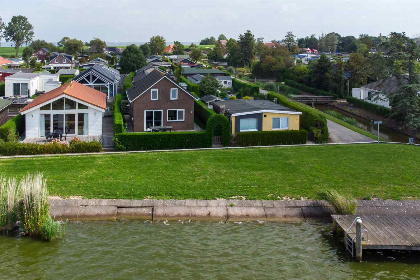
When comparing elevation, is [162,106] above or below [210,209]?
above

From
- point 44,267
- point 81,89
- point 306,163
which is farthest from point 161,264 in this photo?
point 81,89

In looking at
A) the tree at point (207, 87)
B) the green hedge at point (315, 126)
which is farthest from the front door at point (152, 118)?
the tree at point (207, 87)

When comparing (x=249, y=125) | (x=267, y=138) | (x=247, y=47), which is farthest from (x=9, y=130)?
(x=247, y=47)

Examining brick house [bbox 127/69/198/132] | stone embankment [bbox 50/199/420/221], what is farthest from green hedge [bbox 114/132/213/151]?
stone embankment [bbox 50/199/420/221]

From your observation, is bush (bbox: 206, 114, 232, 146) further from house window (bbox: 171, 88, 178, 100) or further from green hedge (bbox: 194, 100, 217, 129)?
house window (bbox: 171, 88, 178, 100)

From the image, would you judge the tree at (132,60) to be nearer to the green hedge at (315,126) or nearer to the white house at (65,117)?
the white house at (65,117)

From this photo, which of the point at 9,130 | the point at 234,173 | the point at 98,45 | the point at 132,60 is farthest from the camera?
the point at 98,45

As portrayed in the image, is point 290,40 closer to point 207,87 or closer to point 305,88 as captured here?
point 305,88
